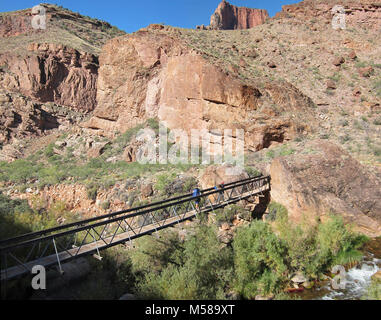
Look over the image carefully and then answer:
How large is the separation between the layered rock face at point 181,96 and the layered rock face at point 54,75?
8341 millimetres

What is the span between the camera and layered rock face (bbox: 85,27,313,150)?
18281mm

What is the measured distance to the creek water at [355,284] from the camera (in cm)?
762

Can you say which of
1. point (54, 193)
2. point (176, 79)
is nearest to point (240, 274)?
point (54, 193)

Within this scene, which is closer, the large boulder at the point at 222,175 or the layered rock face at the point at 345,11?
the large boulder at the point at 222,175

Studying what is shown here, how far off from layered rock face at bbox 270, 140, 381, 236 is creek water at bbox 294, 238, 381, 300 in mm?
1469

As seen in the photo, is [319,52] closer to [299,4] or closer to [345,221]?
[299,4]

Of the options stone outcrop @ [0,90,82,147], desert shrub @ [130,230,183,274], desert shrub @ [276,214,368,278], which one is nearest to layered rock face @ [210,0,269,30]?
stone outcrop @ [0,90,82,147]

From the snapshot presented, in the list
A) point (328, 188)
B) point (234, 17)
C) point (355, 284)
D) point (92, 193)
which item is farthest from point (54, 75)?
point (234, 17)

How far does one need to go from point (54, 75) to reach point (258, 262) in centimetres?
3304

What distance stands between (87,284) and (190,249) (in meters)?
3.45

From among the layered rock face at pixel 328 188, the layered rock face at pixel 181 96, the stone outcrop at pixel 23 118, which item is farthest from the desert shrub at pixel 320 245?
the stone outcrop at pixel 23 118

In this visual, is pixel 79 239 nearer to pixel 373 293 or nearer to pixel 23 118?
pixel 373 293

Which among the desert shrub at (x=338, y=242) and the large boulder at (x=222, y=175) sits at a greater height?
the large boulder at (x=222, y=175)

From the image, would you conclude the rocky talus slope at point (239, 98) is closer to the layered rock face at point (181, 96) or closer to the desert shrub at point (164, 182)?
the layered rock face at point (181, 96)
